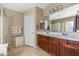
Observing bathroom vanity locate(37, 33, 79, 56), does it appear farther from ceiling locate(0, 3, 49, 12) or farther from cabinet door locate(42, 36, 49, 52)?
ceiling locate(0, 3, 49, 12)

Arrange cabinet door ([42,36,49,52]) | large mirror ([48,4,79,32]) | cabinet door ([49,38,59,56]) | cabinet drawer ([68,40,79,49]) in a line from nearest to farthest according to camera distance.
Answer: cabinet drawer ([68,40,79,49]) → large mirror ([48,4,79,32]) → cabinet door ([49,38,59,56]) → cabinet door ([42,36,49,52])

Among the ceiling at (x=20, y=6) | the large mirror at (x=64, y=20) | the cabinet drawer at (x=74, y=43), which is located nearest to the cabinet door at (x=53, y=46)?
the large mirror at (x=64, y=20)

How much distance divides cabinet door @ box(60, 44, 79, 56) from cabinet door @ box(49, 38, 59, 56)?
0.47 feet

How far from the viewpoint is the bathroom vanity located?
185 cm

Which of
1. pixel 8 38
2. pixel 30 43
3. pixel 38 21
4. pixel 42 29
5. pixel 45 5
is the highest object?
pixel 45 5

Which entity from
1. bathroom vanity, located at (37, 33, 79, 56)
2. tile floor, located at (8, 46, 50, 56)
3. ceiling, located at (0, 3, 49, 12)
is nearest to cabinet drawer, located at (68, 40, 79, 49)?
bathroom vanity, located at (37, 33, 79, 56)

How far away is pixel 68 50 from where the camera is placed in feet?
6.46

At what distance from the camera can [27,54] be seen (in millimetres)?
2098

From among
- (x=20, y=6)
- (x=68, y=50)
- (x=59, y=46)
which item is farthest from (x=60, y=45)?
(x=20, y=6)

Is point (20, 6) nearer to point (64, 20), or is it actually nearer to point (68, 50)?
point (64, 20)

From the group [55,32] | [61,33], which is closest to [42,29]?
[55,32]

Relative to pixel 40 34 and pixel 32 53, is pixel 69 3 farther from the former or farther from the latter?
pixel 32 53

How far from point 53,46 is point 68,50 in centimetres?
54

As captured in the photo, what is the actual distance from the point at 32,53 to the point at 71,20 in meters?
1.20
